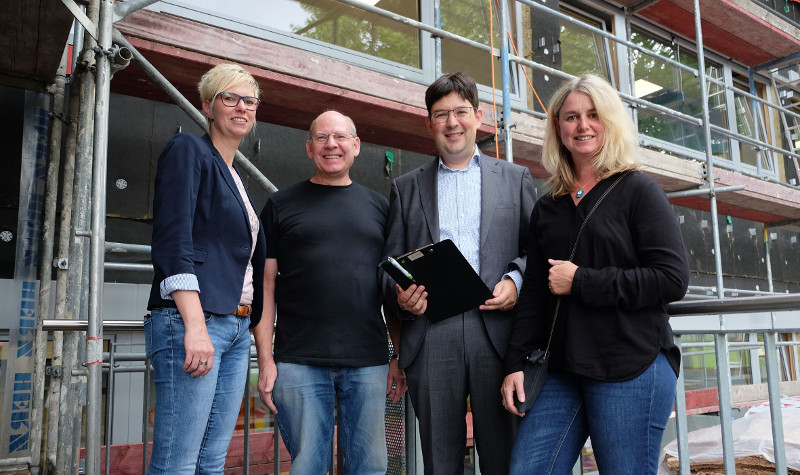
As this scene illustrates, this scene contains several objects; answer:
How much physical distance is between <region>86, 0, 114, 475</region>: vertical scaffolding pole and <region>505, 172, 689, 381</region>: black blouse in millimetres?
1877

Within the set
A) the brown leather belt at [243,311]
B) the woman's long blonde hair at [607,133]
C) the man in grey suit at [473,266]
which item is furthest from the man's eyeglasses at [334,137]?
the woman's long blonde hair at [607,133]

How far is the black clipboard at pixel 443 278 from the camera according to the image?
216cm

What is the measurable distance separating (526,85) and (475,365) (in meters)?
5.18

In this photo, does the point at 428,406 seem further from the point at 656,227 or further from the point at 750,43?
the point at 750,43

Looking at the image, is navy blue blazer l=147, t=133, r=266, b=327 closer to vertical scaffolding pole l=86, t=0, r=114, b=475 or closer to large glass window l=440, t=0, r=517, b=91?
vertical scaffolding pole l=86, t=0, r=114, b=475

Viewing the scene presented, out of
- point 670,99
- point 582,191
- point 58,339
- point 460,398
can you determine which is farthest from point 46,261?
point 670,99

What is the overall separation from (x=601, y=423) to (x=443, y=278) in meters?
0.69

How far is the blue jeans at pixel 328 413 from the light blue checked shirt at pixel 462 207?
588 mm

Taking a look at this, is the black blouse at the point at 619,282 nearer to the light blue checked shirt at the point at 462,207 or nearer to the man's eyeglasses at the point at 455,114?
the light blue checked shirt at the point at 462,207

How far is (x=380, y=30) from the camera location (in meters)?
5.68

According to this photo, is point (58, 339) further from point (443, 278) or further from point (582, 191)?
point (582, 191)

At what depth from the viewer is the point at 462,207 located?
2.47 m

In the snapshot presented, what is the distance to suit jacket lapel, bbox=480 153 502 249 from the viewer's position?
240 cm

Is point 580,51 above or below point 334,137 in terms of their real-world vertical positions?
above
